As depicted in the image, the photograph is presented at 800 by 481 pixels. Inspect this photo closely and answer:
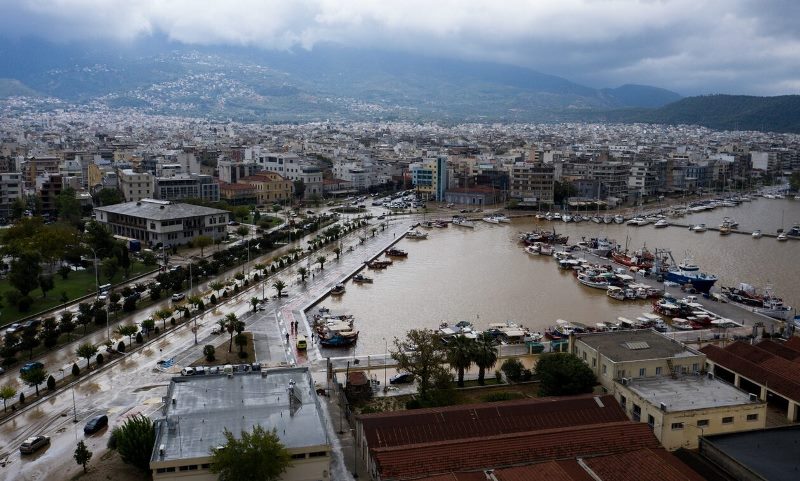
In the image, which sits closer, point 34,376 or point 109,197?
point 34,376

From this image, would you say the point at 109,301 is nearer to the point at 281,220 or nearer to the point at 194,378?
the point at 194,378

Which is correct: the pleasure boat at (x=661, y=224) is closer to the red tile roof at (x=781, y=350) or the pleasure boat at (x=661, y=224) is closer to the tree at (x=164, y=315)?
the red tile roof at (x=781, y=350)

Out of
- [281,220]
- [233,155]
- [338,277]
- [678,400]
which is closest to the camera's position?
[678,400]

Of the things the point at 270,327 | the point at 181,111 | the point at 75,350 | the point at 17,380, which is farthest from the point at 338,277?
the point at 181,111

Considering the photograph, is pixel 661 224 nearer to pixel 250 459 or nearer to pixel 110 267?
pixel 110 267

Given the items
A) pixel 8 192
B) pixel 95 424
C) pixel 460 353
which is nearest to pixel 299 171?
pixel 8 192

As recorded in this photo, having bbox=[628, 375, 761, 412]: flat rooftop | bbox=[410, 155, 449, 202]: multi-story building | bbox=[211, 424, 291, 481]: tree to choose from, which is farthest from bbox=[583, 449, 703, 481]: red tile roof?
bbox=[410, 155, 449, 202]: multi-story building
